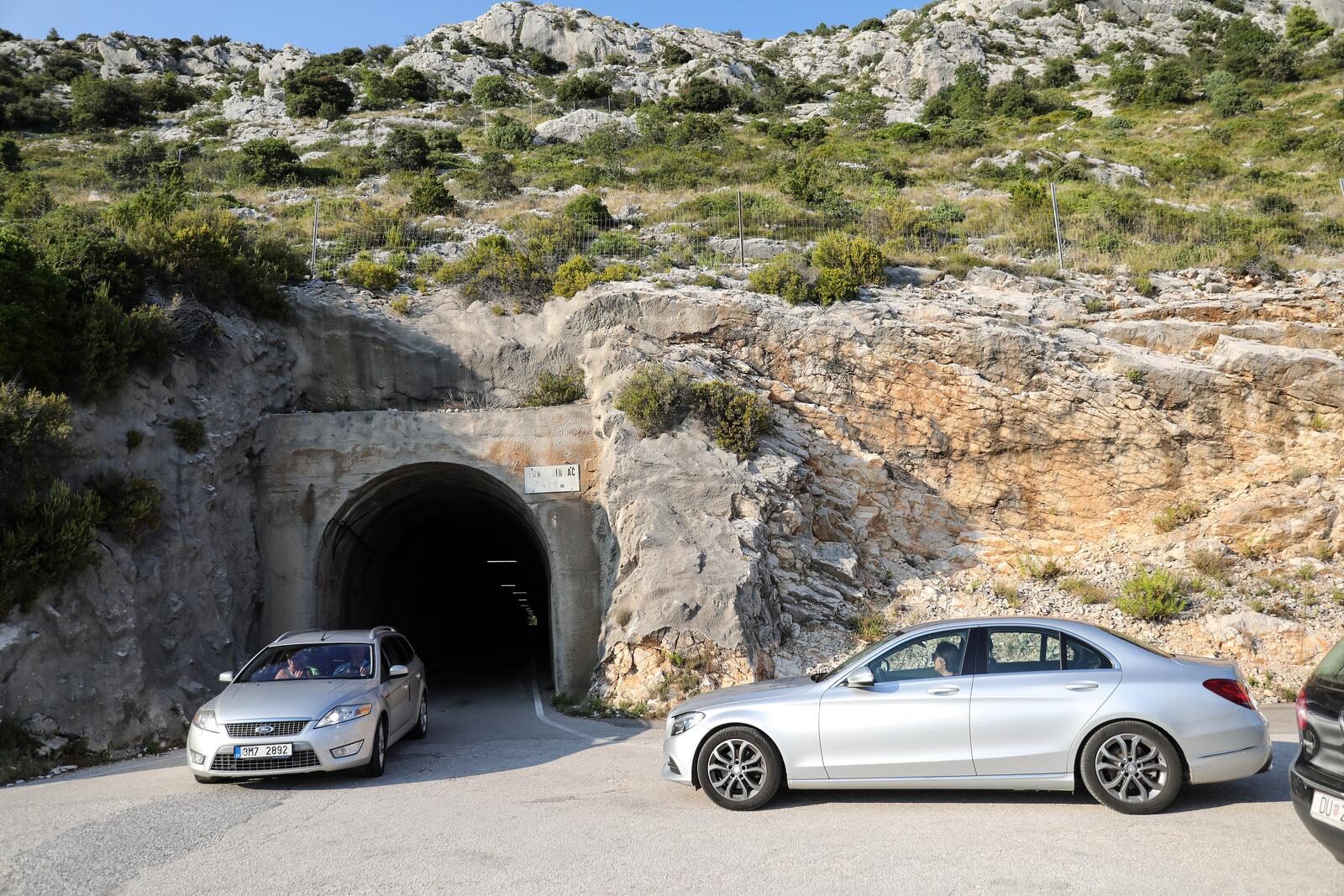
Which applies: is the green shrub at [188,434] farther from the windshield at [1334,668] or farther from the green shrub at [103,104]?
the green shrub at [103,104]

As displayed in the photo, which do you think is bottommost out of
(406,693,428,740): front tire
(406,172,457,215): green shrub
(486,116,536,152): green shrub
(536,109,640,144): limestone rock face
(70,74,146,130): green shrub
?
(406,693,428,740): front tire

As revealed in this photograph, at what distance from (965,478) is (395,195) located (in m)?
24.0

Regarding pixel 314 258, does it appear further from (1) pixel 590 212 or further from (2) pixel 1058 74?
(2) pixel 1058 74

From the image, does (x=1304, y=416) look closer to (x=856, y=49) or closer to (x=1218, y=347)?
(x=1218, y=347)

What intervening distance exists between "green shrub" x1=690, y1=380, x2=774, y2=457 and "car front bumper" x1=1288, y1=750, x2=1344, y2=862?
11.3 meters

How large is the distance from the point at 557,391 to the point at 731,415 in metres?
4.07

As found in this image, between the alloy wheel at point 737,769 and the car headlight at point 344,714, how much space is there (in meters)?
3.87

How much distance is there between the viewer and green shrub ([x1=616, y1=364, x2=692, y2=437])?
16.0 m

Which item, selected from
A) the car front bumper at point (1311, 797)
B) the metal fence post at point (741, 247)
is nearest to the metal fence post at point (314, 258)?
the metal fence post at point (741, 247)

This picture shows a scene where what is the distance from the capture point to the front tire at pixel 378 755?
28.9 feet

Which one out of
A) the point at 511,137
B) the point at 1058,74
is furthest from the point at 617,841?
the point at 1058,74

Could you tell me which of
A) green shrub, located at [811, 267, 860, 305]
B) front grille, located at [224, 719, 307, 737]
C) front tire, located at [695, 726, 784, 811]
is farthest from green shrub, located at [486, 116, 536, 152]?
front tire, located at [695, 726, 784, 811]

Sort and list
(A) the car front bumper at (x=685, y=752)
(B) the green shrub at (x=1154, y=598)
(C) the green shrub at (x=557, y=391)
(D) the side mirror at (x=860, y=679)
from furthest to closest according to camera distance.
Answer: (C) the green shrub at (x=557, y=391) < (B) the green shrub at (x=1154, y=598) < (A) the car front bumper at (x=685, y=752) < (D) the side mirror at (x=860, y=679)

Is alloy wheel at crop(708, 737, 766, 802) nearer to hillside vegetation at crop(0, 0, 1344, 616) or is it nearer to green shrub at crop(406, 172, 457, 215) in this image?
hillside vegetation at crop(0, 0, 1344, 616)
